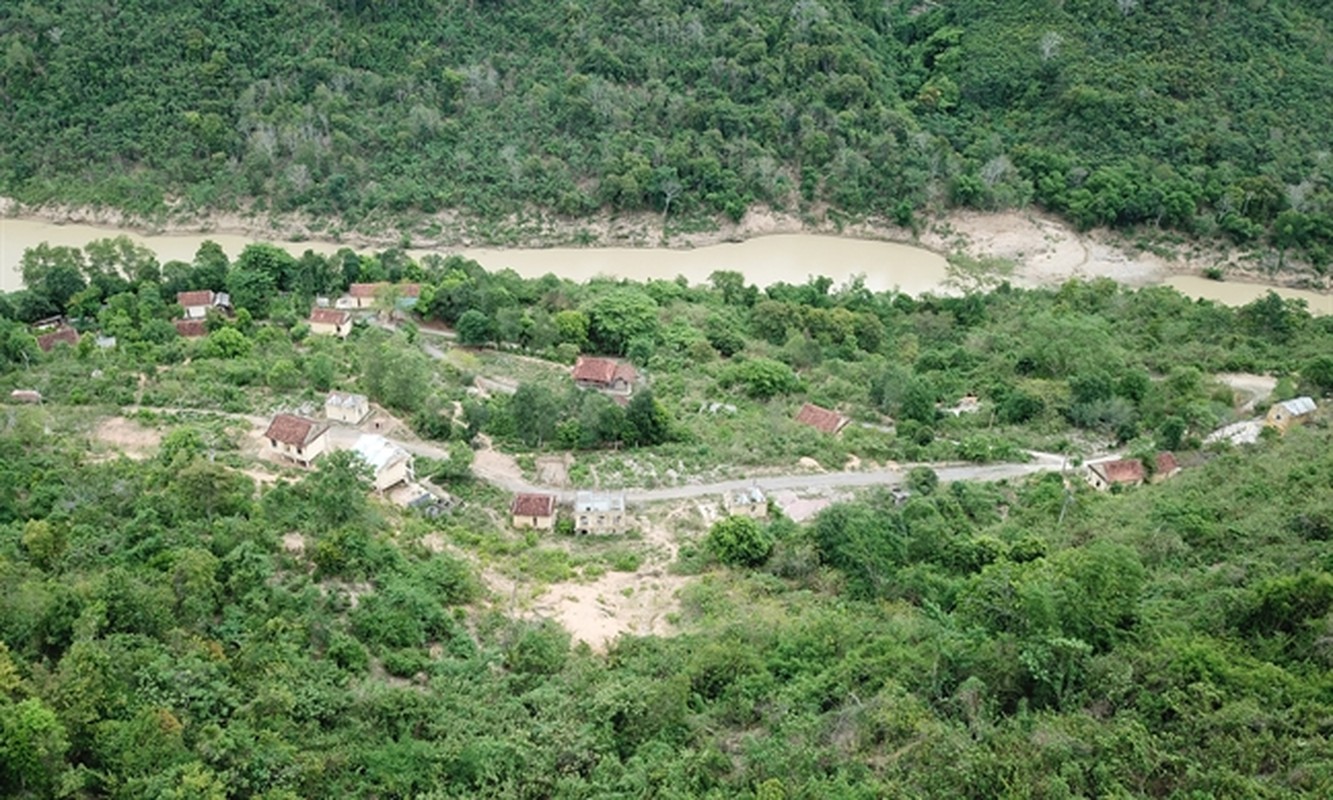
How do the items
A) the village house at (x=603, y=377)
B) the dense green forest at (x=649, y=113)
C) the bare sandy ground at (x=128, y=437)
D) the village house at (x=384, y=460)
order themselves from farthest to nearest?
the dense green forest at (x=649, y=113)
the village house at (x=603, y=377)
the bare sandy ground at (x=128, y=437)
the village house at (x=384, y=460)

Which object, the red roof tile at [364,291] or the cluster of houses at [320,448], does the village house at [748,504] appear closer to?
the cluster of houses at [320,448]

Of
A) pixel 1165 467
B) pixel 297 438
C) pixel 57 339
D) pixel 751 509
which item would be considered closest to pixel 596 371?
pixel 751 509

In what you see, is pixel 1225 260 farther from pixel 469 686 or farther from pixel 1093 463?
pixel 469 686

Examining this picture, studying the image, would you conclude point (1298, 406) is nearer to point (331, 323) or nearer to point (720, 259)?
point (720, 259)

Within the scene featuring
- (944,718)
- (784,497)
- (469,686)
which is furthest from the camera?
(784,497)

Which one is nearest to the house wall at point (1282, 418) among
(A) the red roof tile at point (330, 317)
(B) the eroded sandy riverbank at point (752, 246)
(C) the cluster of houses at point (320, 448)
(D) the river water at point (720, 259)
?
(D) the river water at point (720, 259)

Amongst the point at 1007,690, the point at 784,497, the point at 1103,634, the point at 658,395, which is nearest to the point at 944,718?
the point at 1007,690

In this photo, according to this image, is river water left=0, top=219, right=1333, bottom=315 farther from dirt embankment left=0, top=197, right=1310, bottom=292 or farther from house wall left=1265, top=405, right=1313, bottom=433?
house wall left=1265, top=405, right=1313, bottom=433
